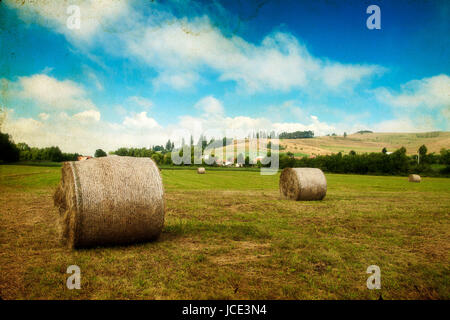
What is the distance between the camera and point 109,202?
20.5 ft

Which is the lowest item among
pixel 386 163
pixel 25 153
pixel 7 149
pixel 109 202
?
pixel 386 163

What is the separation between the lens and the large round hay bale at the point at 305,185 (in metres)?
15.3

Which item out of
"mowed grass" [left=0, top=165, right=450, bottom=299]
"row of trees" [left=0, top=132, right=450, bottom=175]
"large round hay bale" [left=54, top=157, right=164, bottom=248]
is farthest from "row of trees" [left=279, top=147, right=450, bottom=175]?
"large round hay bale" [left=54, top=157, right=164, bottom=248]

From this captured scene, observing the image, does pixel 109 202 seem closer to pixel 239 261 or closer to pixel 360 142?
pixel 239 261

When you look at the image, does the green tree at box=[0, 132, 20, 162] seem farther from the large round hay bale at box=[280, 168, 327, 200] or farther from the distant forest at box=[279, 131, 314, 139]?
the distant forest at box=[279, 131, 314, 139]

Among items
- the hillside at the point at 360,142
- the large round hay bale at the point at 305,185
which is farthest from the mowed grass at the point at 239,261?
the hillside at the point at 360,142

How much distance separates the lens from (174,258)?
580 centimetres

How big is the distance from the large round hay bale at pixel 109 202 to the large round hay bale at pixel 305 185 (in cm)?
1023

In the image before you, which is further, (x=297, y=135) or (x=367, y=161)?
(x=297, y=135)

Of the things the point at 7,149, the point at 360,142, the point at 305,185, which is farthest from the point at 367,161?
the point at 7,149

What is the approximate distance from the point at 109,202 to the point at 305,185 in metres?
11.5

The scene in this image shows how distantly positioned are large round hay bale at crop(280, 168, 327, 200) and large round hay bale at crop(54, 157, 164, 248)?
10231 millimetres

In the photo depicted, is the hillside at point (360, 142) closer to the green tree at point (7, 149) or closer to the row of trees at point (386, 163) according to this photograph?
the row of trees at point (386, 163)
